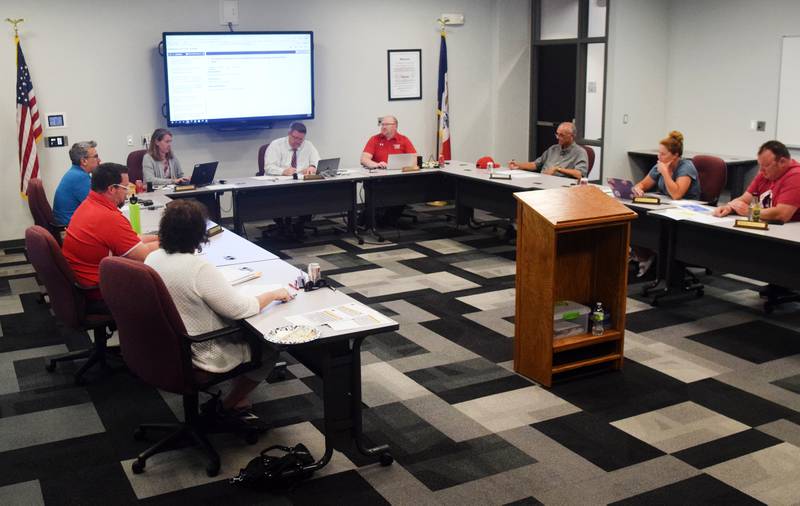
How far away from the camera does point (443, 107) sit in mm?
9852

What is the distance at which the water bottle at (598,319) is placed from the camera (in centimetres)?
455

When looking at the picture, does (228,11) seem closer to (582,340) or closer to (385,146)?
(385,146)

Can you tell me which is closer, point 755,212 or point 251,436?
point 251,436

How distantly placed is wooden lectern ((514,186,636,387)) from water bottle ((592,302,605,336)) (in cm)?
4

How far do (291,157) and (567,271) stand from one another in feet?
14.1

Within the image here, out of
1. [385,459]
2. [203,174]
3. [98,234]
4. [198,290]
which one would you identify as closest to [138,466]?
[198,290]

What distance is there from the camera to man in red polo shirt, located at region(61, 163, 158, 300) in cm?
442

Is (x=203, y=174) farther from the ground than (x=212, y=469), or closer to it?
farther from the ground

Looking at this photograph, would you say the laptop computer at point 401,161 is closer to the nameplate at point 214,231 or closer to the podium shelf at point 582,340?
the nameplate at point 214,231

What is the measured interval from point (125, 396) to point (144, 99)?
4.72m

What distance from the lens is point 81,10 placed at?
7.99m

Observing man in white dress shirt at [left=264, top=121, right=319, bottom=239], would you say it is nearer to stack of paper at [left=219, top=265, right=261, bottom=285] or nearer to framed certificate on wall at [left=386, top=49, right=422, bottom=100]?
framed certificate on wall at [left=386, top=49, right=422, bottom=100]

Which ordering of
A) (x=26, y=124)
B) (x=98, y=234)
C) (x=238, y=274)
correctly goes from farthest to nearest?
(x=26, y=124), (x=98, y=234), (x=238, y=274)

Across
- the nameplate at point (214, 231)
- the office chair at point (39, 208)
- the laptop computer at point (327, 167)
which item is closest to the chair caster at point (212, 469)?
the nameplate at point (214, 231)
